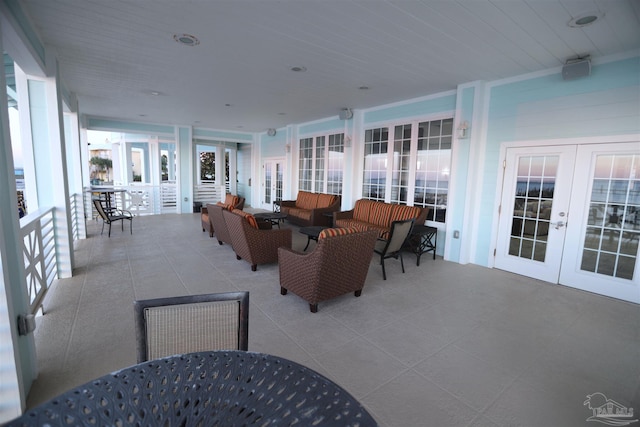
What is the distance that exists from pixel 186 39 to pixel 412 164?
168 inches

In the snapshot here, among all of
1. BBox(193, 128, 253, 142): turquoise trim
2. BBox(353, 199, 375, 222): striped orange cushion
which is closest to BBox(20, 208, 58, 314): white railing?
BBox(353, 199, 375, 222): striped orange cushion

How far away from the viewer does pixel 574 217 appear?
3.92 metres

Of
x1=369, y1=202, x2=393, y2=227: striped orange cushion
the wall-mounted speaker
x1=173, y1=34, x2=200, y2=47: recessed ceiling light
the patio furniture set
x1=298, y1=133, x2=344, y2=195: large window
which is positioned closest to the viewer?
the patio furniture set

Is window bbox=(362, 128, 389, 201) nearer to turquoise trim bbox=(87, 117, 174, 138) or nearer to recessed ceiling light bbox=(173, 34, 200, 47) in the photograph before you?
recessed ceiling light bbox=(173, 34, 200, 47)

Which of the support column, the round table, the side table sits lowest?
the side table

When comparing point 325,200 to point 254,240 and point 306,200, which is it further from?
point 254,240

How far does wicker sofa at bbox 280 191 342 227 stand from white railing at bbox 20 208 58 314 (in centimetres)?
456

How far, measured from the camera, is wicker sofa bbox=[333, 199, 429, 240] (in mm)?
5344

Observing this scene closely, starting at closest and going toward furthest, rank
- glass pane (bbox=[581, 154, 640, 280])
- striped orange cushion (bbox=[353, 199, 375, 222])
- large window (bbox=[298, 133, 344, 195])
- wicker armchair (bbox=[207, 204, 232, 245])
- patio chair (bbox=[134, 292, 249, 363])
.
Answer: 1. patio chair (bbox=[134, 292, 249, 363])
2. glass pane (bbox=[581, 154, 640, 280])
3. wicker armchair (bbox=[207, 204, 232, 245])
4. striped orange cushion (bbox=[353, 199, 375, 222])
5. large window (bbox=[298, 133, 344, 195])

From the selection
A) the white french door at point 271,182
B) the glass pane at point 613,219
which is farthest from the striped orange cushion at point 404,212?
the white french door at point 271,182

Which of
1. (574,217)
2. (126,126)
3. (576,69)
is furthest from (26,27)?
(126,126)

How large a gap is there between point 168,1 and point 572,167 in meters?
5.05

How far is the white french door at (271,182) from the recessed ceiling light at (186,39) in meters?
6.32

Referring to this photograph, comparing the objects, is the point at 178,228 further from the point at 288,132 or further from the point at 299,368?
the point at 299,368
